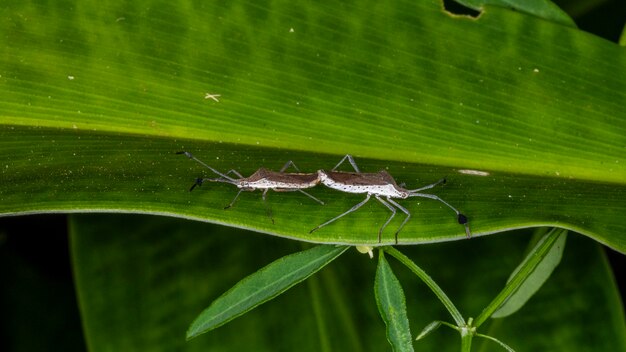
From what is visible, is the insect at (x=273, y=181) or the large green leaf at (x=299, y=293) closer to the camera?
the insect at (x=273, y=181)

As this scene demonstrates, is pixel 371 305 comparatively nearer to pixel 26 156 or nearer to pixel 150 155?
pixel 150 155

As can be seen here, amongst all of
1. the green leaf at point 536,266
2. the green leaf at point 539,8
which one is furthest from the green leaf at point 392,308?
the green leaf at point 539,8

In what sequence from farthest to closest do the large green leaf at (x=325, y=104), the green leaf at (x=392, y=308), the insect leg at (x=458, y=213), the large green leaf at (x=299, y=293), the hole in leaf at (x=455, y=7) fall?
the hole in leaf at (x=455, y=7), the large green leaf at (x=299, y=293), the large green leaf at (x=325, y=104), the insect leg at (x=458, y=213), the green leaf at (x=392, y=308)

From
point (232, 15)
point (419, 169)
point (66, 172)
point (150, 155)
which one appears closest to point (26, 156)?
point (66, 172)

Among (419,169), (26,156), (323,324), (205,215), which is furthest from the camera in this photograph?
(323,324)

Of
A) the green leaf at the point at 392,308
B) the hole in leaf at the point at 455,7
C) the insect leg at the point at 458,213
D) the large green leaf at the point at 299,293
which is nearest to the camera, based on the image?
the green leaf at the point at 392,308

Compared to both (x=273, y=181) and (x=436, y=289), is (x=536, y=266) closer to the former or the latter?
(x=436, y=289)

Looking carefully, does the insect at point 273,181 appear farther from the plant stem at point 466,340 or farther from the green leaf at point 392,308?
the plant stem at point 466,340
